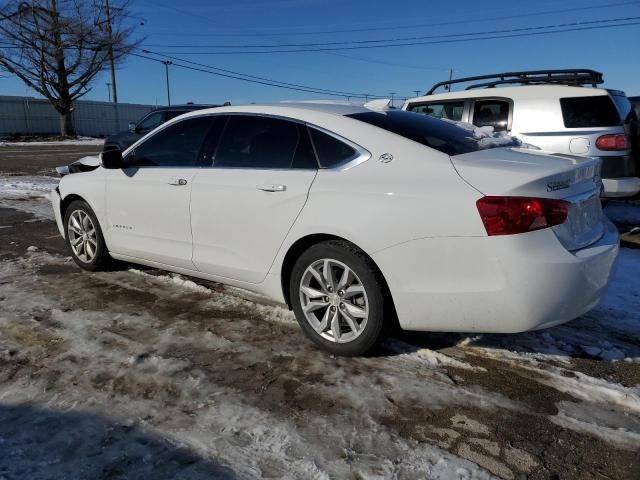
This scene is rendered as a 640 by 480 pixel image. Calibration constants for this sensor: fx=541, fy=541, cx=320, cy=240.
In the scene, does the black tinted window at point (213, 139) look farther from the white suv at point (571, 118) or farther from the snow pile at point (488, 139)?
the white suv at point (571, 118)

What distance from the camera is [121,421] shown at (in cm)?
267

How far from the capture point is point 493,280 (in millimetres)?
2812

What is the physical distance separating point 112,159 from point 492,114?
5.09m

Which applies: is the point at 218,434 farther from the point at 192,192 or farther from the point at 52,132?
the point at 52,132

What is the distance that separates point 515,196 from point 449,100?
5.61m

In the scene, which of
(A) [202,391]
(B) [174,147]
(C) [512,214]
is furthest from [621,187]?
(A) [202,391]

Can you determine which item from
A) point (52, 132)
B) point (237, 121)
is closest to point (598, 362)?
point (237, 121)

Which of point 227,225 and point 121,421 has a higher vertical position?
point 227,225

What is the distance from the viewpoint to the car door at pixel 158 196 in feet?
13.6

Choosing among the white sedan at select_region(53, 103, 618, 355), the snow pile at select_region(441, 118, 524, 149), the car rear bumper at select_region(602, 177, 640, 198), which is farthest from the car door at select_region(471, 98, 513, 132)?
the white sedan at select_region(53, 103, 618, 355)

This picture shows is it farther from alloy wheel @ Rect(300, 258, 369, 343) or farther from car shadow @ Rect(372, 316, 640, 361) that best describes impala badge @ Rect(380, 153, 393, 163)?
car shadow @ Rect(372, 316, 640, 361)

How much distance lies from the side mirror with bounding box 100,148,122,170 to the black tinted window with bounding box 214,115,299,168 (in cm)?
116

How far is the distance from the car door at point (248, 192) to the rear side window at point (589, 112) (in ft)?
15.1

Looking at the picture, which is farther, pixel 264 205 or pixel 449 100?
pixel 449 100
